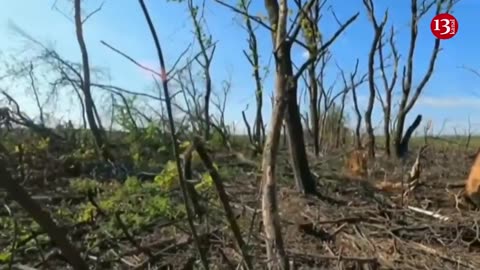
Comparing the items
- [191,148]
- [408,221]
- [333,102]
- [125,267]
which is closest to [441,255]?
[408,221]

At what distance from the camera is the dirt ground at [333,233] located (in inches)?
184

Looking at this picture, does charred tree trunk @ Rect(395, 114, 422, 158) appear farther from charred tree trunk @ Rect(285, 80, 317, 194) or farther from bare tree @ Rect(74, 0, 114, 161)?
charred tree trunk @ Rect(285, 80, 317, 194)

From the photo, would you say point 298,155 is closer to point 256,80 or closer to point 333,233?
point 333,233

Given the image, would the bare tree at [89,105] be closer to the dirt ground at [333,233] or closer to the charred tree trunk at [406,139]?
the dirt ground at [333,233]

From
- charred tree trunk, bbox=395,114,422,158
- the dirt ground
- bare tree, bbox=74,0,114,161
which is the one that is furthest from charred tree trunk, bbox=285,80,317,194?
charred tree trunk, bbox=395,114,422,158

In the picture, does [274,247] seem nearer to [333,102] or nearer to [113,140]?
[113,140]

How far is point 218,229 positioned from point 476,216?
2.46m

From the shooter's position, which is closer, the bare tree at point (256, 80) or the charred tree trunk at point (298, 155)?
the charred tree trunk at point (298, 155)

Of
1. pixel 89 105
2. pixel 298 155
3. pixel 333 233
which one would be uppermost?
pixel 89 105

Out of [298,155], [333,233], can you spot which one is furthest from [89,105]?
[333,233]

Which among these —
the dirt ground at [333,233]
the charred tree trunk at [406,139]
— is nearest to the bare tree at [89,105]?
the dirt ground at [333,233]

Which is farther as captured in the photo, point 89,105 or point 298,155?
point 89,105

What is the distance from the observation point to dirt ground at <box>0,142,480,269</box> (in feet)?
15.3

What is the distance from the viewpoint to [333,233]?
5.39 m
